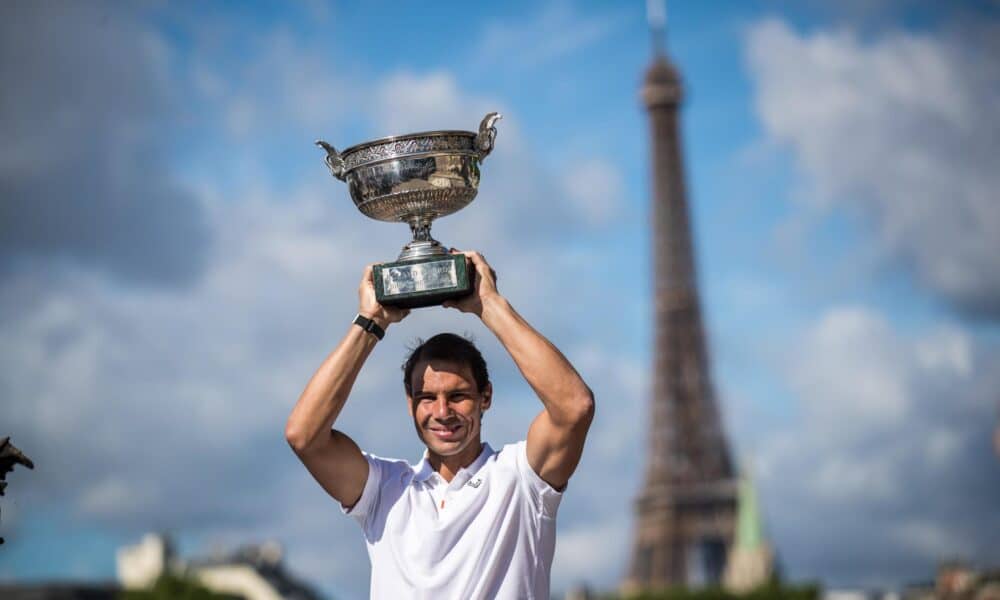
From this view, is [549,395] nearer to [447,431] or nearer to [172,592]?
[447,431]

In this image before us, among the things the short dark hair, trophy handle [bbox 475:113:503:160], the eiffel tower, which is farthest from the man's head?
the eiffel tower

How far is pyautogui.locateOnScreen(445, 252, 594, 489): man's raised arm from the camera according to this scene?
5988mm

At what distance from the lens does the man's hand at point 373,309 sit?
6.22 metres

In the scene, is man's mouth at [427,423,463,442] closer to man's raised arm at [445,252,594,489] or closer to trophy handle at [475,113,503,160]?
man's raised arm at [445,252,594,489]

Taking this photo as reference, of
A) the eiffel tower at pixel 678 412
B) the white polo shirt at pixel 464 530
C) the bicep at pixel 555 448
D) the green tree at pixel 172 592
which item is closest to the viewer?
the white polo shirt at pixel 464 530

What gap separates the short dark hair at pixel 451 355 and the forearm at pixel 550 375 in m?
0.19

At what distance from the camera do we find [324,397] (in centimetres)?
609

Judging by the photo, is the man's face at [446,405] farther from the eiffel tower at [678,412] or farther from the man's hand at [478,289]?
the eiffel tower at [678,412]

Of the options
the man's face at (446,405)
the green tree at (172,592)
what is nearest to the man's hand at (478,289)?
the man's face at (446,405)

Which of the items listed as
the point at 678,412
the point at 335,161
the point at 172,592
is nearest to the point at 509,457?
the point at 335,161

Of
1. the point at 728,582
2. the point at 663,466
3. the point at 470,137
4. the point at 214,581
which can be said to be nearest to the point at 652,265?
the point at 663,466

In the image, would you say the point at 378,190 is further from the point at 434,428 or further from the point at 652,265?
the point at 652,265

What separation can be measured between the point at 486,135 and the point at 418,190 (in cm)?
34

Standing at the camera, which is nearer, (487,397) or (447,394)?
(447,394)
